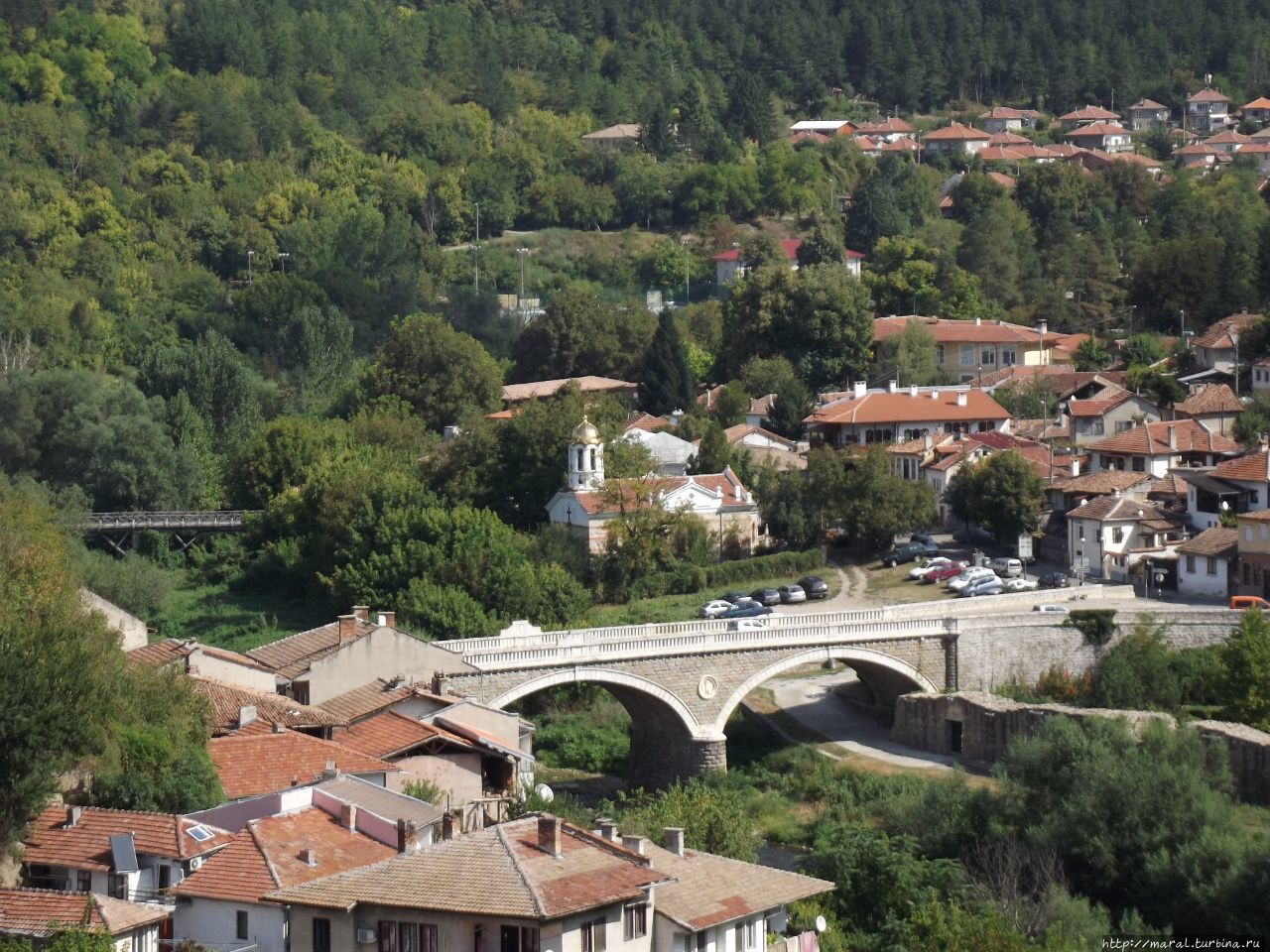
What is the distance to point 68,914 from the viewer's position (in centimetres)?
2666

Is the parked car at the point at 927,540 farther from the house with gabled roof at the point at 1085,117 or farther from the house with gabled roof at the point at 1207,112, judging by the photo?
the house with gabled roof at the point at 1207,112

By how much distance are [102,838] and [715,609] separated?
27514 mm

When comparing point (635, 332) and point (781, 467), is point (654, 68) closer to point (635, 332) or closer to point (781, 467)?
point (635, 332)

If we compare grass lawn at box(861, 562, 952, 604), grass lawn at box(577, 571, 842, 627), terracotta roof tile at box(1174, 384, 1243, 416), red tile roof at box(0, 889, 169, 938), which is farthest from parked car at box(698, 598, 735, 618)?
red tile roof at box(0, 889, 169, 938)

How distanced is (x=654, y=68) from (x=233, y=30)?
21361 mm

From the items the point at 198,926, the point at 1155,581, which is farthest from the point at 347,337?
the point at 198,926

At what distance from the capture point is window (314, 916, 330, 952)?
1026 inches

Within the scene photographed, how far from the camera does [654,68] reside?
129250 mm

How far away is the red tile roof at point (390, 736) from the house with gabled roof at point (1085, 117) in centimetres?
8468

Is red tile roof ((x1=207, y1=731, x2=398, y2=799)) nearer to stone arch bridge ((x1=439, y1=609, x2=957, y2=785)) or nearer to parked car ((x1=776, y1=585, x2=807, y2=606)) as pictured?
stone arch bridge ((x1=439, y1=609, x2=957, y2=785))

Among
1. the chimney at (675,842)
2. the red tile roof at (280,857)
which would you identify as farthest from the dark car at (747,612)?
the red tile roof at (280,857)

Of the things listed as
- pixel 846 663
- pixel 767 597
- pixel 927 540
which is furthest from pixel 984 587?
pixel 846 663

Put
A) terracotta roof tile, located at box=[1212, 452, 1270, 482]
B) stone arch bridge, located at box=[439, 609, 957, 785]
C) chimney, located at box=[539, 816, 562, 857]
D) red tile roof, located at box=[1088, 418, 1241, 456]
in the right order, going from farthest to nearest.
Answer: red tile roof, located at box=[1088, 418, 1241, 456] → terracotta roof tile, located at box=[1212, 452, 1270, 482] → stone arch bridge, located at box=[439, 609, 957, 785] → chimney, located at box=[539, 816, 562, 857]

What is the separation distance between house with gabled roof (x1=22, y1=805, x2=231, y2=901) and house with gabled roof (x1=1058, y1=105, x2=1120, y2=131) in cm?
9214
